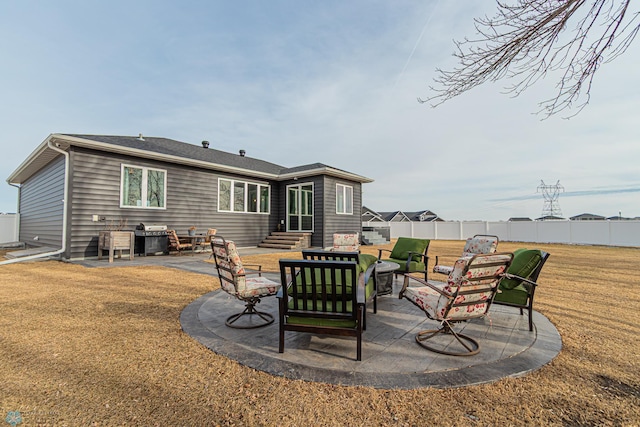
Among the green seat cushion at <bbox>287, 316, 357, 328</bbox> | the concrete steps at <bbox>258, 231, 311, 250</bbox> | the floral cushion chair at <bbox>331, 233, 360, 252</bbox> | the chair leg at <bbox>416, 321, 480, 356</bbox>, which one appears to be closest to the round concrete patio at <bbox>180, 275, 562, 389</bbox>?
the chair leg at <bbox>416, 321, 480, 356</bbox>

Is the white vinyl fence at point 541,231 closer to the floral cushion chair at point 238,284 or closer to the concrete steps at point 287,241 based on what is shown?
the concrete steps at point 287,241

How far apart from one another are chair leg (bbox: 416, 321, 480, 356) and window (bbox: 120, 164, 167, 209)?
30.0ft

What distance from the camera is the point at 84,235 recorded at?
25.0ft

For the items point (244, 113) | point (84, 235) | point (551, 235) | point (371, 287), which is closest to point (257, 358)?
point (371, 287)

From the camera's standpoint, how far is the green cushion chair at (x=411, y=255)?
191 inches

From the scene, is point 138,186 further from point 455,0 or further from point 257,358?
point 455,0

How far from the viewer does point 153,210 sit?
8.90m

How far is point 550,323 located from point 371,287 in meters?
2.11

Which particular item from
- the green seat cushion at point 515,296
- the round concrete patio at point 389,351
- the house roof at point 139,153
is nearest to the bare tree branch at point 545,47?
the green seat cushion at point 515,296

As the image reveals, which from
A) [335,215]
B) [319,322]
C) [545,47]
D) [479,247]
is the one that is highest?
[545,47]

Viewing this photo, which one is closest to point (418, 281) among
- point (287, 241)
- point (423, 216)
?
point (287, 241)

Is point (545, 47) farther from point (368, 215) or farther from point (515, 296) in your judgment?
point (368, 215)

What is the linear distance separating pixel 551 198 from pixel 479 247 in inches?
1248

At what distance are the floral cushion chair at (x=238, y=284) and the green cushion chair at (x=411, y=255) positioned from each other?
253 centimetres
